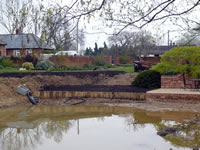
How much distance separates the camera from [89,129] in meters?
9.57

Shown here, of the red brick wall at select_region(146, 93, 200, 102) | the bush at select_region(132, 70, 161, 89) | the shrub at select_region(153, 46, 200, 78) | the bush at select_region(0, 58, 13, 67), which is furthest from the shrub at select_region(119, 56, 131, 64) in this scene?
the red brick wall at select_region(146, 93, 200, 102)

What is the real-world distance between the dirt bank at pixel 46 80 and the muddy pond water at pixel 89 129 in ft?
5.18

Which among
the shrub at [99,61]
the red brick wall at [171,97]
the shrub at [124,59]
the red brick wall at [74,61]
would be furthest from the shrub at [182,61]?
the shrub at [124,59]

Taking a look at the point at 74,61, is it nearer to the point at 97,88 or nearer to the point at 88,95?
the point at 97,88

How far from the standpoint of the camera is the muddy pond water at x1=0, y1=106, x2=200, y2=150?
7.68 meters

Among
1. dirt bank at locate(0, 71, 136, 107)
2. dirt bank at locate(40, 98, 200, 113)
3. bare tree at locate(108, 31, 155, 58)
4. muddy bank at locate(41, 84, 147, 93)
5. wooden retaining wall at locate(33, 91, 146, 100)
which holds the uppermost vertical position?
bare tree at locate(108, 31, 155, 58)

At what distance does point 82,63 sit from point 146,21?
78.3 feet

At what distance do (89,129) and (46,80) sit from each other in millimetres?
9178

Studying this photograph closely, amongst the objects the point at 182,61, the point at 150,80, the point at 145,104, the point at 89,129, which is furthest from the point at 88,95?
the point at 89,129

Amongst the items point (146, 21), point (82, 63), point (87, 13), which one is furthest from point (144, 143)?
point (82, 63)

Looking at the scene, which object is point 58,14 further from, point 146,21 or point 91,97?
point 91,97

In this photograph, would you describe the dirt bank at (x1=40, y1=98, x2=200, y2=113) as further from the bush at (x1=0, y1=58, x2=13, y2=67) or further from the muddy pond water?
the bush at (x1=0, y1=58, x2=13, y2=67)

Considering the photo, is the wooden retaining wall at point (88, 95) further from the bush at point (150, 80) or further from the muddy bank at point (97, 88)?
the bush at point (150, 80)

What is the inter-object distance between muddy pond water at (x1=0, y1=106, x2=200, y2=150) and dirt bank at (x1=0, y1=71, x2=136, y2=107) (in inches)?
62.1
